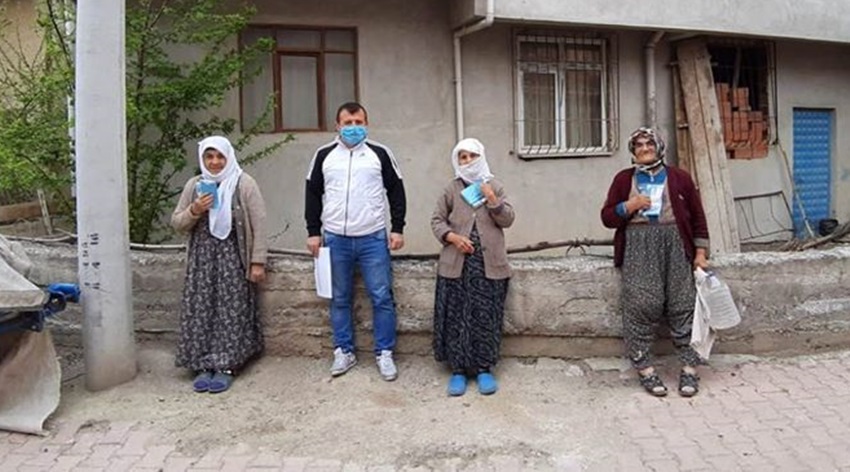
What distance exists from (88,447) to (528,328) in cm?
255

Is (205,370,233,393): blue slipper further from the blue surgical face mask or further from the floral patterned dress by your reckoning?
the blue surgical face mask

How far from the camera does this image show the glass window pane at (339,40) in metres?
7.99

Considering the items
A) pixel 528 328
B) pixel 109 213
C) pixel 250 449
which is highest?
pixel 109 213

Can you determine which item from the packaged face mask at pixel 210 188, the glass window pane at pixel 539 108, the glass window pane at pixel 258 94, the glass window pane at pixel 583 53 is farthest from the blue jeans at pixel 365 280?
the glass window pane at pixel 583 53

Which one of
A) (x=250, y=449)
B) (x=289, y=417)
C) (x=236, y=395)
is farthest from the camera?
(x=236, y=395)

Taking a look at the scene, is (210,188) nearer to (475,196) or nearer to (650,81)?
(475,196)

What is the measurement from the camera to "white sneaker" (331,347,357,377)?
179 inches

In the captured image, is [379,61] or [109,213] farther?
[379,61]

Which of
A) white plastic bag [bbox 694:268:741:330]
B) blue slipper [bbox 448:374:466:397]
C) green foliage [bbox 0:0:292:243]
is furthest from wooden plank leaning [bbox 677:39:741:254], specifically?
blue slipper [bbox 448:374:466:397]

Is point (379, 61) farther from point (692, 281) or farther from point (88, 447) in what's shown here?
point (88, 447)

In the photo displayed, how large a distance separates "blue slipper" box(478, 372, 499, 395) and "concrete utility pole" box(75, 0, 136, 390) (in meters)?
2.10

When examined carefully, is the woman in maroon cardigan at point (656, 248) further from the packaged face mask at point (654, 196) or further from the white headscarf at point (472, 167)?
the white headscarf at point (472, 167)

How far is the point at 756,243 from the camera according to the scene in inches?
413

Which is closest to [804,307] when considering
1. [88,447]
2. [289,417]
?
[289,417]
